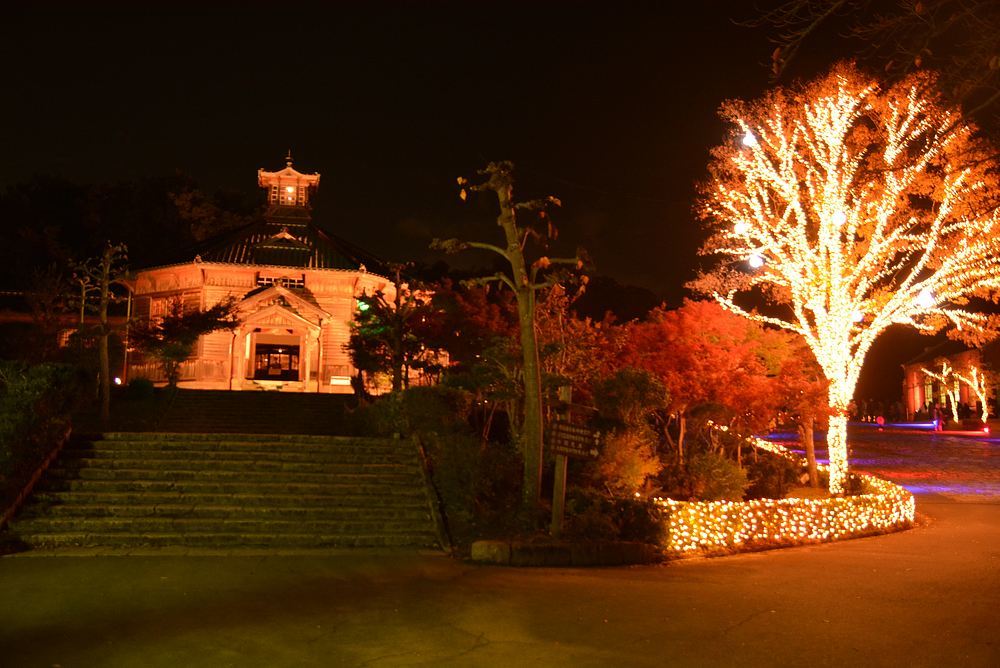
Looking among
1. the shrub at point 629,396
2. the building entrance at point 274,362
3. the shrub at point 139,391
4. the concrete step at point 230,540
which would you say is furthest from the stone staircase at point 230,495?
the building entrance at point 274,362

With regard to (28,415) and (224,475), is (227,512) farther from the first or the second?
(28,415)

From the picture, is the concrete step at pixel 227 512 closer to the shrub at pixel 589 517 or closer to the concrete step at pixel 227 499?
the concrete step at pixel 227 499

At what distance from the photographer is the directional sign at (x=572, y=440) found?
1334 centimetres

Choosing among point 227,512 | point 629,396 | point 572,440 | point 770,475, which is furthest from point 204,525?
point 770,475

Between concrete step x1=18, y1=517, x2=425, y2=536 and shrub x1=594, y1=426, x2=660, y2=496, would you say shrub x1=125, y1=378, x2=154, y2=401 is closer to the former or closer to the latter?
concrete step x1=18, y1=517, x2=425, y2=536

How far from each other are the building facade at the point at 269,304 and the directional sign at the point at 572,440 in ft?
71.6

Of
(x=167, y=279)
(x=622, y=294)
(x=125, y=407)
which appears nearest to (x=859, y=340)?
(x=125, y=407)

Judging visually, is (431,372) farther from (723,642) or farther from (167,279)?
(723,642)

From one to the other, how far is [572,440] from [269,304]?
23376 mm

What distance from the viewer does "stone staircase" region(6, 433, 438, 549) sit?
1347 cm

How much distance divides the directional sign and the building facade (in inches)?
860

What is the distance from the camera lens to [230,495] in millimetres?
15070

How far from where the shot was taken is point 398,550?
1335 cm

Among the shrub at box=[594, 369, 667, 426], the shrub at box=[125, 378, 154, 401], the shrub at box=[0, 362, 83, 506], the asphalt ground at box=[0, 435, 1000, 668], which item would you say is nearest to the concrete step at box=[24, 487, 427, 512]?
the shrub at box=[0, 362, 83, 506]
